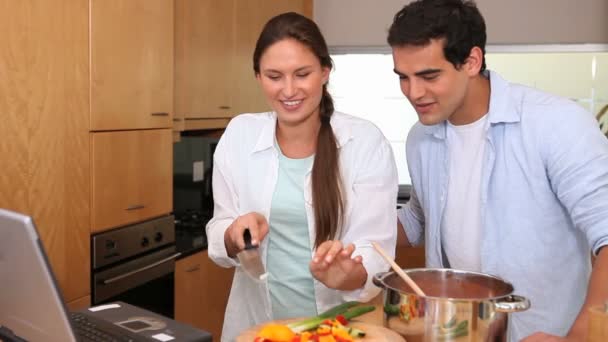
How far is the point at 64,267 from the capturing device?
7.86ft

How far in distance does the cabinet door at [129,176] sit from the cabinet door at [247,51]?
2.91 feet

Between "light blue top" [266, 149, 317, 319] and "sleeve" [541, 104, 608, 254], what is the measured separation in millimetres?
594

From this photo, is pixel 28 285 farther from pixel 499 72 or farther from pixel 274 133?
pixel 499 72

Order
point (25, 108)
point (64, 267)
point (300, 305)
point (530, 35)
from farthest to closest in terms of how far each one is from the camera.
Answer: point (530, 35), point (64, 267), point (25, 108), point (300, 305)

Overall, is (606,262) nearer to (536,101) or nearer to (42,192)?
(536,101)

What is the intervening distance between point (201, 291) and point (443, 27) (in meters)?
2.05

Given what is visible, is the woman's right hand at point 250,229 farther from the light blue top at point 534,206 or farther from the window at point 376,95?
the window at point 376,95

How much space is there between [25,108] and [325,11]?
2.75 meters

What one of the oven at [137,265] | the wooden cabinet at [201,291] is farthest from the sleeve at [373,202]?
the wooden cabinet at [201,291]

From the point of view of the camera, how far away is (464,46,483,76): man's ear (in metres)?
1.64

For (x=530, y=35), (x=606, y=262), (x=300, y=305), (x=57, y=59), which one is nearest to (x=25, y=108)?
(x=57, y=59)

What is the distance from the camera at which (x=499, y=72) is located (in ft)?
14.9

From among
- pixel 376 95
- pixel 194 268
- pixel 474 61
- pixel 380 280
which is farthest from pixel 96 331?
pixel 376 95

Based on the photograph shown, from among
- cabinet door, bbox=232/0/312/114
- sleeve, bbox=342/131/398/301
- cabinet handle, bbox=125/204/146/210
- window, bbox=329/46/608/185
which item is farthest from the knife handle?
window, bbox=329/46/608/185
